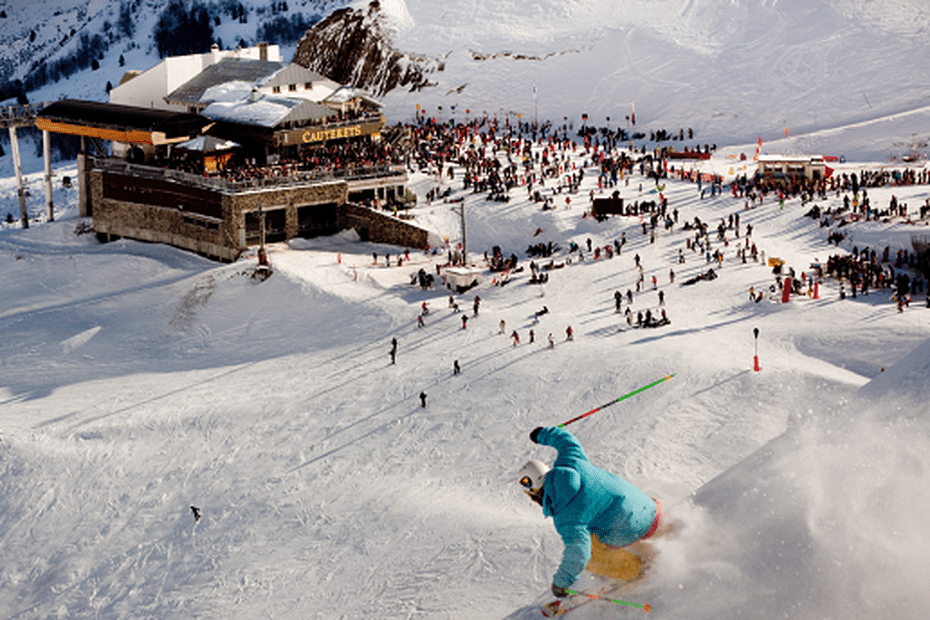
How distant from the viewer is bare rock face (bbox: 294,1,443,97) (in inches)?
3314

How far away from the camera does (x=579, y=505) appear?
1312cm

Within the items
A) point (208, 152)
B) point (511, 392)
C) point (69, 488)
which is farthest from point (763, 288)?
A: point (208, 152)

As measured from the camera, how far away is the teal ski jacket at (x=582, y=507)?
42.7 feet

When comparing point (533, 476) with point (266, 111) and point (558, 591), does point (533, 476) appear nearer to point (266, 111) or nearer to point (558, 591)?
point (558, 591)

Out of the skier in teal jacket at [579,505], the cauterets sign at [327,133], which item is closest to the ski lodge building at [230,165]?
the cauterets sign at [327,133]

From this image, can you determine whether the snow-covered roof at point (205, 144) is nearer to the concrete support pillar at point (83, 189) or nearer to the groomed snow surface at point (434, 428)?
the groomed snow surface at point (434, 428)

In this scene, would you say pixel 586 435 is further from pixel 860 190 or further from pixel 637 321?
pixel 860 190

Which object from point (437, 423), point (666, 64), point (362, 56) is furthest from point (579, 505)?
point (362, 56)

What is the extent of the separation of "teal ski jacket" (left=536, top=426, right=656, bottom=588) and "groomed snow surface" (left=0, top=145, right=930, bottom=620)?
0.58 metres

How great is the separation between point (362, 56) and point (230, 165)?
117 feet

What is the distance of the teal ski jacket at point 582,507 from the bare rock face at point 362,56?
7210cm

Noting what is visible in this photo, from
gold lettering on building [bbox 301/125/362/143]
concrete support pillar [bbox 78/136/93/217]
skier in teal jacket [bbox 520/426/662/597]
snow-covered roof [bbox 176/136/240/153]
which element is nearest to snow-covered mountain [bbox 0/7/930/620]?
skier in teal jacket [bbox 520/426/662/597]

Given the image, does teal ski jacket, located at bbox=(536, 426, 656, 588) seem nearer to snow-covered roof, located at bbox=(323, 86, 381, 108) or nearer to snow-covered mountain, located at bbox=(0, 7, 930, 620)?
snow-covered mountain, located at bbox=(0, 7, 930, 620)

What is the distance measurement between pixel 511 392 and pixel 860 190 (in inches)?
1170
